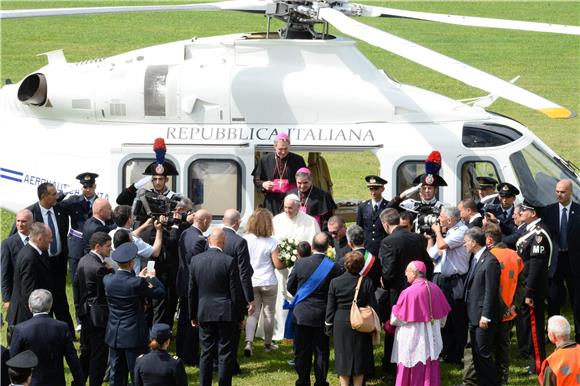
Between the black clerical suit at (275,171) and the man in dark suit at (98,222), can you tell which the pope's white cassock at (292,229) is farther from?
the man in dark suit at (98,222)

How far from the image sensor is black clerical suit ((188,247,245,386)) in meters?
11.3

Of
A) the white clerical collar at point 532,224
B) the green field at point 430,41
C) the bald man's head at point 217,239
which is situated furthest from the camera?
the green field at point 430,41

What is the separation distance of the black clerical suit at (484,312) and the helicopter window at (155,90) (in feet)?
14.9

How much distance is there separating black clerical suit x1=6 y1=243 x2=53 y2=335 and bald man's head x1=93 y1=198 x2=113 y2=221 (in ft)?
2.89

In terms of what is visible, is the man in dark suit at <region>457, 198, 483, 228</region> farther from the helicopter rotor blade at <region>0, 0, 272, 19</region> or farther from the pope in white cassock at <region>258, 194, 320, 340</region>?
the helicopter rotor blade at <region>0, 0, 272, 19</region>

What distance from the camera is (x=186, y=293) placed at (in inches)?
481

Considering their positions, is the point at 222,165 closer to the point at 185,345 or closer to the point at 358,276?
the point at 185,345

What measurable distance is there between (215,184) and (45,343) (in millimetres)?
4287

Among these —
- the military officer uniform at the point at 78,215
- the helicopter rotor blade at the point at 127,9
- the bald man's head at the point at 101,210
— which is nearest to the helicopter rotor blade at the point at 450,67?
the helicopter rotor blade at the point at 127,9

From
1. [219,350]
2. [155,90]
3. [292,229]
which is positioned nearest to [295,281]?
[219,350]

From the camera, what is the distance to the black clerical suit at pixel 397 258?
11.9 m

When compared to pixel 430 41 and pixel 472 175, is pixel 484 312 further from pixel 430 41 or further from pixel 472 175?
pixel 430 41

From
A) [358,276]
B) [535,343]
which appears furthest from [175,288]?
[535,343]

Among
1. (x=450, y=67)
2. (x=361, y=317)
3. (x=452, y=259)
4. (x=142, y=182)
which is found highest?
(x=450, y=67)
